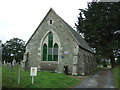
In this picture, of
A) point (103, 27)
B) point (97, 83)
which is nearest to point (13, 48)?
point (103, 27)

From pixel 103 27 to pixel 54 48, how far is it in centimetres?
1480

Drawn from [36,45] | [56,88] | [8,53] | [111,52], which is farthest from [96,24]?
[8,53]

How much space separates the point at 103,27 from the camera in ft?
115

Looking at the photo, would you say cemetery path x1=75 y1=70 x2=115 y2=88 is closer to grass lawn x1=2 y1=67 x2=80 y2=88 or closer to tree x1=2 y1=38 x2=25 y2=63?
grass lawn x1=2 y1=67 x2=80 y2=88

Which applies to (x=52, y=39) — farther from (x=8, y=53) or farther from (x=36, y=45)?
(x=8, y=53)

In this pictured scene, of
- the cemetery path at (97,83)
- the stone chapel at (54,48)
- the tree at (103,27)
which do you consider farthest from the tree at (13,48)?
the cemetery path at (97,83)

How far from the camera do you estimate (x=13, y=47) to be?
69.5 meters

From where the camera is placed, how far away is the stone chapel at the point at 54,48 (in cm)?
2405

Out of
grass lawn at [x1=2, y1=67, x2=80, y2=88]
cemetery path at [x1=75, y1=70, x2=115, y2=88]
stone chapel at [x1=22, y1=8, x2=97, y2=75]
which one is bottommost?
cemetery path at [x1=75, y1=70, x2=115, y2=88]

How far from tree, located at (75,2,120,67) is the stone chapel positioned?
10.6 m

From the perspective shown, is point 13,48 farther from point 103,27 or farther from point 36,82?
point 36,82

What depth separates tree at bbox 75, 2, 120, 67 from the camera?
33662mm

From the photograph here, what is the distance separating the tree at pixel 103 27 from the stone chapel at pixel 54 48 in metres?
10.6

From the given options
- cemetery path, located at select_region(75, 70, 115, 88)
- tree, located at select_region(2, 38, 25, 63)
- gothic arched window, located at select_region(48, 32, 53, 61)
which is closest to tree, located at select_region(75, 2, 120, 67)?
gothic arched window, located at select_region(48, 32, 53, 61)
